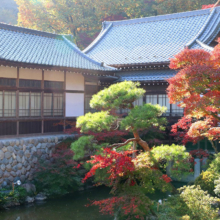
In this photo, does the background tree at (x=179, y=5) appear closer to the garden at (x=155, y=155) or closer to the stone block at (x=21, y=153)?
the garden at (x=155, y=155)

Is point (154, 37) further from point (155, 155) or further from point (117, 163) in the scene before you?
point (117, 163)

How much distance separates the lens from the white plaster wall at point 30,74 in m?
13.9

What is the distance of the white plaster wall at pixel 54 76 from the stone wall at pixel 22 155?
8.61ft

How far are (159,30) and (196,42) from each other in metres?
3.76

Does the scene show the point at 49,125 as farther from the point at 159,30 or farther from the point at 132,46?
the point at 159,30

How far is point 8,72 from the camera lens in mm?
13352

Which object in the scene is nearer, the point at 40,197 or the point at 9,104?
the point at 40,197

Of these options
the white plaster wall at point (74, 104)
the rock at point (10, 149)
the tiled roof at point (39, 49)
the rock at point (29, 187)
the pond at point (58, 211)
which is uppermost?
the tiled roof at point (39, 49)

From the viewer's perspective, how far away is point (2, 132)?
13.0 m

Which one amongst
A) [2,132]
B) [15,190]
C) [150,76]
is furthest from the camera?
[150,76]

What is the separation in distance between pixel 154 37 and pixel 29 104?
9828 millimetres

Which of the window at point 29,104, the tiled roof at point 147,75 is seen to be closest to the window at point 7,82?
the window at point 29,104

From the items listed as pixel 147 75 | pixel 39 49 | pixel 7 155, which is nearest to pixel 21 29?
pixel 39 49

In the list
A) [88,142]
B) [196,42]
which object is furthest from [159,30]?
[88,142]
